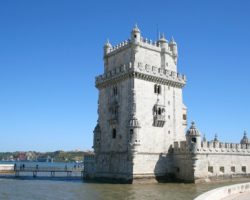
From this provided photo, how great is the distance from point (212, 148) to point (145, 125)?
31.0 ft

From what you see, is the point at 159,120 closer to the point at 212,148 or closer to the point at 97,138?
the point at 212,148

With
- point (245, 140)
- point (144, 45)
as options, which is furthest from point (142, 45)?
point (245, 140)

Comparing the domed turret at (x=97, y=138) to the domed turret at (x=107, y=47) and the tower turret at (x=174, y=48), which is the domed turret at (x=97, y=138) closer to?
the domed turret at (x=107, y=47)

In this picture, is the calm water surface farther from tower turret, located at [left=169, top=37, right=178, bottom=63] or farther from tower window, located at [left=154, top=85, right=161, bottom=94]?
tower turret, located at [left=169, top=37, right=178, bottom=63]

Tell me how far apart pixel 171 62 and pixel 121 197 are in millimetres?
25641

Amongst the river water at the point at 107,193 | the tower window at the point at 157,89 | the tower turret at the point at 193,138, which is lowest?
the river water at the point at 107,193

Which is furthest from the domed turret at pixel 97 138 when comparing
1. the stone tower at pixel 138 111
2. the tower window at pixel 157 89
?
the tower window at pixel 157 89

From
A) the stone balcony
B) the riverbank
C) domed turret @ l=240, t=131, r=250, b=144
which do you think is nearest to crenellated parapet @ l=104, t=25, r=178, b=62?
the stone balcony

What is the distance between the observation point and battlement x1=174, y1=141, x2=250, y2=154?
4516 centimetres

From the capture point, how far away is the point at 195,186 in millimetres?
40500

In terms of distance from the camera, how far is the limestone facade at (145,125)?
146ft

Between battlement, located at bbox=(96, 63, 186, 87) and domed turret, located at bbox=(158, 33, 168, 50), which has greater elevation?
domed turret, located at bbox=(158, 33, 168, 50)

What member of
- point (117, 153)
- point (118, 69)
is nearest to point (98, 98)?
point (118, 69)

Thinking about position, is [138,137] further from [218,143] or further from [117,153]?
[218,143]
